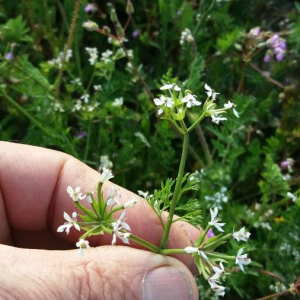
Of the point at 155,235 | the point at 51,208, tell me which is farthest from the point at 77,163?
the point at 155,235

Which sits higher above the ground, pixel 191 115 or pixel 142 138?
pixel 191 115

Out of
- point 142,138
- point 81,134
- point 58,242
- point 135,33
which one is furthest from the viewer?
point 135,33

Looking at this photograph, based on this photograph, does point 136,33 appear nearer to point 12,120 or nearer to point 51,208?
point 12,120

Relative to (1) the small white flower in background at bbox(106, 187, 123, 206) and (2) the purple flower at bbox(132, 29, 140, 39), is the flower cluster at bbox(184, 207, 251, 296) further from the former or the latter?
(2) the purple flower at bbox(132, 29, 140, 39)

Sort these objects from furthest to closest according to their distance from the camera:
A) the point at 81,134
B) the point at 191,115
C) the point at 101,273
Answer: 1. the point at 81,134
2. the point at 191,115
3. the point at 101,273

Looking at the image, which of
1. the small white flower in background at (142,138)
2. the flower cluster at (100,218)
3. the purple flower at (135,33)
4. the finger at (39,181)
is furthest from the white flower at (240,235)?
the purple flower at (135,33)

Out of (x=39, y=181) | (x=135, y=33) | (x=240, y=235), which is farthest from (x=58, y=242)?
(x=135, y=33)

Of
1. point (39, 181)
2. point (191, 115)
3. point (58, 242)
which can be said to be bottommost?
point (58, 242)

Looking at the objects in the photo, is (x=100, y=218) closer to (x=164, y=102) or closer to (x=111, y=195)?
(x=111, y=195)

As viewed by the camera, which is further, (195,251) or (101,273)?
(101,273)
